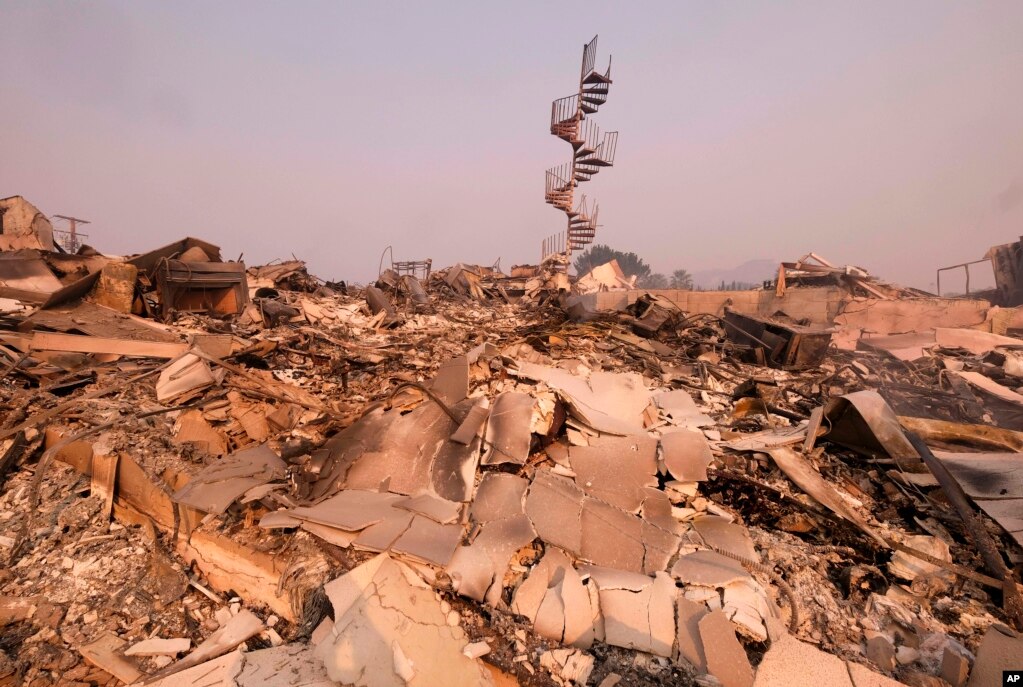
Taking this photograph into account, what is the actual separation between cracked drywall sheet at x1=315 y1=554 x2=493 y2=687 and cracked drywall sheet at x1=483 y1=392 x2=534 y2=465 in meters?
1.03

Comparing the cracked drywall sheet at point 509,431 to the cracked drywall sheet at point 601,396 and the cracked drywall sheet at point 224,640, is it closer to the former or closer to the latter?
the cracked drywall sheet at point 601,396

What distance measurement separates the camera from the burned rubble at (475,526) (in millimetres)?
1978

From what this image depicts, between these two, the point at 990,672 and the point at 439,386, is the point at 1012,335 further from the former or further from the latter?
the point at 439,386

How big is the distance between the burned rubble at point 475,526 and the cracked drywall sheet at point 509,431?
2 centimetres

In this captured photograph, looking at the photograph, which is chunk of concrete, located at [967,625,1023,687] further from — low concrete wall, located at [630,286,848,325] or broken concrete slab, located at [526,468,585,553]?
low concrete wall, located at [630,286,848,325]

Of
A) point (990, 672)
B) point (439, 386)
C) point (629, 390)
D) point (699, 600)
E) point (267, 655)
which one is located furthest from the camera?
point (629, 390)

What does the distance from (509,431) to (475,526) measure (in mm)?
734

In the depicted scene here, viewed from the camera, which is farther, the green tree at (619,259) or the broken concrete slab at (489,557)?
the green tree at (619,259)

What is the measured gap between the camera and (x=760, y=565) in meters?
2.42

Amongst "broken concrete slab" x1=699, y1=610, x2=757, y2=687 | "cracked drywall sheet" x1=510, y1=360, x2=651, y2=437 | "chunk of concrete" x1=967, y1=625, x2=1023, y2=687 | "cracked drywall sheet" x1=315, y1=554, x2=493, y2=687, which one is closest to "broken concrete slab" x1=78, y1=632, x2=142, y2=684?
"cracked drywall sheet" x1=315, y1=554, x2=493, y2=687

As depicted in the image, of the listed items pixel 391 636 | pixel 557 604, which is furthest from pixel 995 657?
pixel 391 636

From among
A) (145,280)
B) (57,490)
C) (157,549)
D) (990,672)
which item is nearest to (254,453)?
(157,549)

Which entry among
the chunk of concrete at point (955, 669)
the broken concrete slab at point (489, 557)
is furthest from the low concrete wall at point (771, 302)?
the chunk of concrete at point (955, 669)

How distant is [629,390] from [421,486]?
7.10 feet
